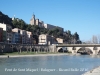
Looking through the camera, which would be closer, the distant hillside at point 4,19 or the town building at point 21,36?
the town building at point 21,36

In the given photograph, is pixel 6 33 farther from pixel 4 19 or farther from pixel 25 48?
pixel 4 19

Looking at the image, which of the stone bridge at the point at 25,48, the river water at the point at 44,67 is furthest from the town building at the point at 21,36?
the river water at the point at 44,67

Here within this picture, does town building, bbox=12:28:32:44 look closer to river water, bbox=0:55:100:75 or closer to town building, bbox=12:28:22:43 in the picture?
town building, bbox=12:28:22:43

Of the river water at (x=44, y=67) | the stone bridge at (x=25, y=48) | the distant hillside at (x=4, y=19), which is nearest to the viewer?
the river water at (x=44, y=67)

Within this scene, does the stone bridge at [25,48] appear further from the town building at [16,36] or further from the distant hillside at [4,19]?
the distant hillside at [4,19]

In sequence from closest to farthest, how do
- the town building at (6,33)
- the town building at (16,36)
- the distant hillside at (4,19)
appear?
1. the town building at (6,33)
2. the town building at (16,36)
3. the distant hillside at (4,19)

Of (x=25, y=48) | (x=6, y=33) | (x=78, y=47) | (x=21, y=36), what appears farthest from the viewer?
(x=78, y=47)

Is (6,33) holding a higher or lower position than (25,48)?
higher

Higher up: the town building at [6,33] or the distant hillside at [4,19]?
the distant hillside at [4,19]

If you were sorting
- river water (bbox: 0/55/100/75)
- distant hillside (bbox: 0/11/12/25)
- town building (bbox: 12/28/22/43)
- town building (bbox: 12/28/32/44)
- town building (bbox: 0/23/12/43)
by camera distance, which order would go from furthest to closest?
distant hillside (bbox: 0/11/12/25), town building (bbox: 12/28/32/44), town building (bbox: 12/28/22/43), town building (bbox: 0/23/12/43), river water (bbox: 0/55/100/75)

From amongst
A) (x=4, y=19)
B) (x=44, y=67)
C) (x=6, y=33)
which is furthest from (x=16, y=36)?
(x=44, y=67)

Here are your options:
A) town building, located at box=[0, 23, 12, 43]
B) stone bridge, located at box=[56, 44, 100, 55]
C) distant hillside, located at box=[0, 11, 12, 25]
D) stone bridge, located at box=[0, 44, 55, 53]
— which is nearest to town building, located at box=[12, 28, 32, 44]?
town building, located at box=[0, 23, 12, 43]

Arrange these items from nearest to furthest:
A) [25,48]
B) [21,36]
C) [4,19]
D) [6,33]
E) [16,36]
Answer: [6,33] < [25,48] < [16,36] < [21,36] < [4,19]

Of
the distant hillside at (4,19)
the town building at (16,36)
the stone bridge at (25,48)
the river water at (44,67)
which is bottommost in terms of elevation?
the river water at (44,67)
